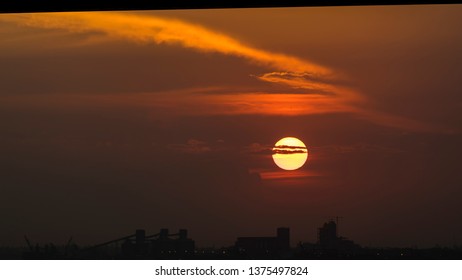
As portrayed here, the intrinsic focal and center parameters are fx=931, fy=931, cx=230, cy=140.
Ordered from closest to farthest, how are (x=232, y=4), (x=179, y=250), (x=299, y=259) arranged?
(x=232, y=4) < (x=299, y=259) < (x=179, y=250)

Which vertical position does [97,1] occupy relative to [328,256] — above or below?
above

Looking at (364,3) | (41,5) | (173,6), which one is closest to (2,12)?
(41,5)

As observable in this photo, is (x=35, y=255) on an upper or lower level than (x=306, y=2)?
lower

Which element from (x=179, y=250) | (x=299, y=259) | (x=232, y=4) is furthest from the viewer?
(x=179, y=250)

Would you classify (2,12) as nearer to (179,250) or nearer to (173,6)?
(173,6)

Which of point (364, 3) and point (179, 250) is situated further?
point (179, 250)

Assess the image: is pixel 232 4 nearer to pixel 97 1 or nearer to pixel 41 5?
pixel 97 1

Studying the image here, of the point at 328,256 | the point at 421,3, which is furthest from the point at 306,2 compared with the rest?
the point at 328,256
